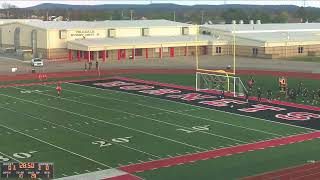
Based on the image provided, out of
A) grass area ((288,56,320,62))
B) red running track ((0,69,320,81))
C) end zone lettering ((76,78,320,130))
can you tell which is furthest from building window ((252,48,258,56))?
end zone lettering ((76,78,320,130))

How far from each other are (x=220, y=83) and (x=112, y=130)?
15.0 meters

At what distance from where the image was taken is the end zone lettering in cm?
2945

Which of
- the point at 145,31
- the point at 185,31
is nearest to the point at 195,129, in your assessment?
the point at 145,31

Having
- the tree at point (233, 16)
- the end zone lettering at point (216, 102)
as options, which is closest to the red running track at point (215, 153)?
the end zone lettering at point (216, 102)

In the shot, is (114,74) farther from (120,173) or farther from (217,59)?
(120,173)

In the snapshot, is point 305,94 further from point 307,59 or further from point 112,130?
point 307,59

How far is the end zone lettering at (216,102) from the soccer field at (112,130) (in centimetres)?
91

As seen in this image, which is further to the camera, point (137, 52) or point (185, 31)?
point (185, 31)

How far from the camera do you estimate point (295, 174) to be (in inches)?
739

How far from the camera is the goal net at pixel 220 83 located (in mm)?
38056

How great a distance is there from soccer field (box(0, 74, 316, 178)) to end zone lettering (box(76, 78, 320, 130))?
91 centimetres

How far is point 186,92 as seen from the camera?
3903 cm
